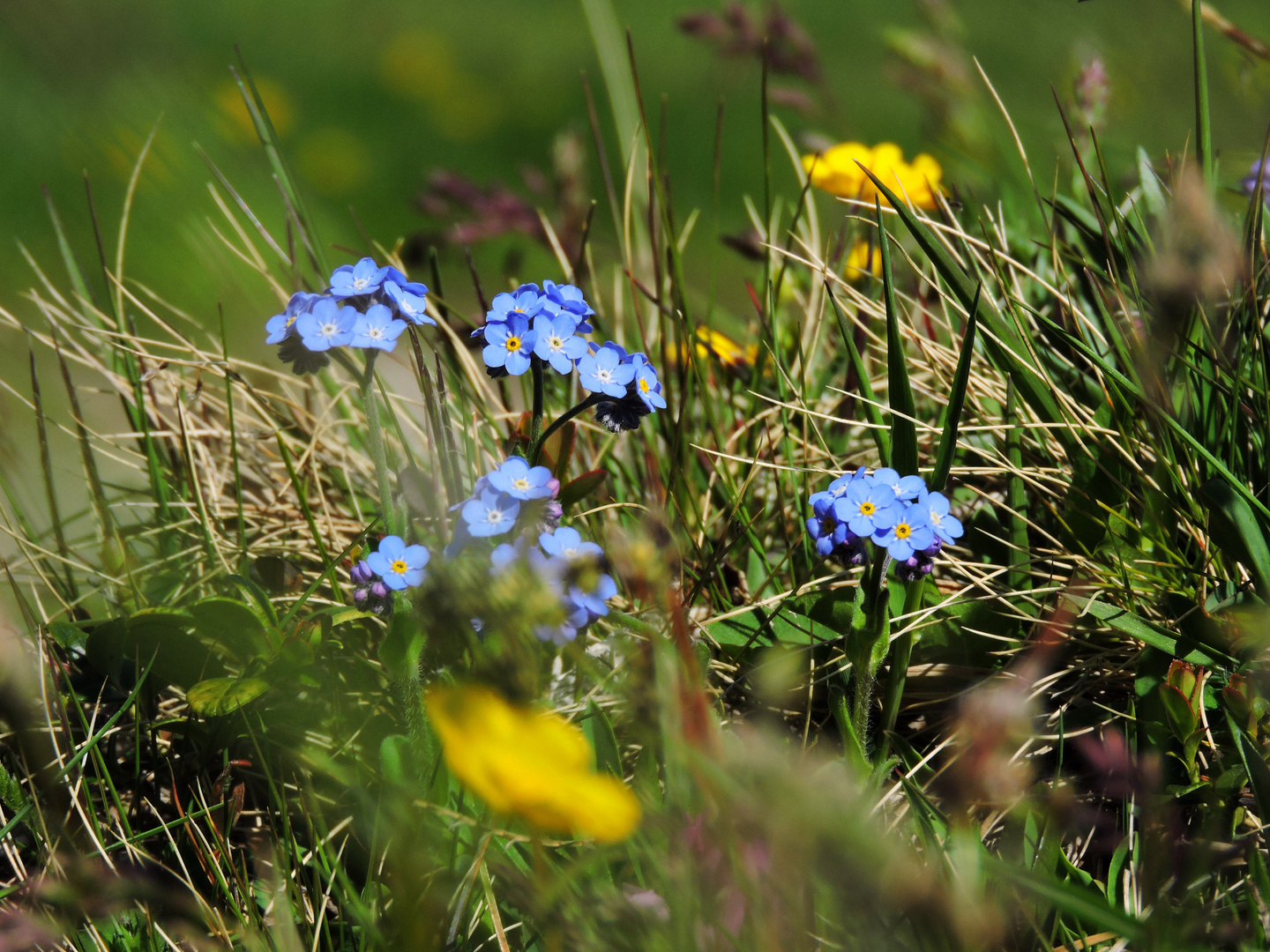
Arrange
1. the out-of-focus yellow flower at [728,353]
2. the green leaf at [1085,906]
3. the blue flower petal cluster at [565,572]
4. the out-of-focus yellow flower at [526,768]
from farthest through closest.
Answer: the out-of-focus yellow flower at [728,353] → the blue flower petal cluster at [565,572] → the green leaf at [1085,906] → the out-of-focus yellow flower at [526,768]

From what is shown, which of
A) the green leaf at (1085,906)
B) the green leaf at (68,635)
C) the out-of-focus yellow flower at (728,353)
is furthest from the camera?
the out-of-focus yellow flower at (728,353)

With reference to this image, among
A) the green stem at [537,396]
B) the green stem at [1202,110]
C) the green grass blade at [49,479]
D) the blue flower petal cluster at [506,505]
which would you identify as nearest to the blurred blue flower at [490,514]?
the blue flower petal cluster at [506,505]

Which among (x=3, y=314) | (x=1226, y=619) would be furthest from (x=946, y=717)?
(x=3, y=314)

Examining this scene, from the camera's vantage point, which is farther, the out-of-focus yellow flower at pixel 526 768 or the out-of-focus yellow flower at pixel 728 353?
the out-of-focus yellow flower at pixel 728 353

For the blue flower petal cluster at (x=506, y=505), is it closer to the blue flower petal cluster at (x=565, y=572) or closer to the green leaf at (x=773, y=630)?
the blue flower petal cluster at (x=565, y=572)

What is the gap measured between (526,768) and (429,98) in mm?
5840

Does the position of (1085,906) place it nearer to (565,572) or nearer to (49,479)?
(565,572)

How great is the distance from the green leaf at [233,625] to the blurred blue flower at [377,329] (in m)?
0.44

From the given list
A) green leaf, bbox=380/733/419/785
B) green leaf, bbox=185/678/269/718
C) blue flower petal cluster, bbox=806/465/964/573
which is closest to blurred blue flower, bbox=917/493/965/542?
blue flower petal cluster, bbox=806/465/964/573

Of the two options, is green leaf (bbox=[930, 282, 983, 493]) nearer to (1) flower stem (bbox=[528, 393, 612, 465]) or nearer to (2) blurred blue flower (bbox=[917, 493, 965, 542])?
(2) blurred blue flower (bbox=[917, 493, 965, 542])

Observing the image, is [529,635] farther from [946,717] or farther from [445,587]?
[946,717]

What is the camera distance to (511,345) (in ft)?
3.78

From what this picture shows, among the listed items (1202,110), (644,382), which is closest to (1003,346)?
(1202,110)

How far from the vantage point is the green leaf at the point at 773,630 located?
4.44ft
